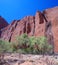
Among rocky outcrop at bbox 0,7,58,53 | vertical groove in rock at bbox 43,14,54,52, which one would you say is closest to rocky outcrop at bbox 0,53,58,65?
rocky outcrop at bbox 0,7,58,53

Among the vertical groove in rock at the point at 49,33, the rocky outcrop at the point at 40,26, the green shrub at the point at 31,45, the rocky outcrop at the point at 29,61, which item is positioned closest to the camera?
the rocky outcrop at the point at 29,61

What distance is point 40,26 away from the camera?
78.4 metres

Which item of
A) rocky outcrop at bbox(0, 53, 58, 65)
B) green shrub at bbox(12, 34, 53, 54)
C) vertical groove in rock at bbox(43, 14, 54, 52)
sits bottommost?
rocky outcrop at bbox(0, 53, 58, 65)

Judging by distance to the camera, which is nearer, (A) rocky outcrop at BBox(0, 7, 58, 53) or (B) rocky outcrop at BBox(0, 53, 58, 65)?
(B) rocky outcrop at BBox(0, 53, 58, 65)

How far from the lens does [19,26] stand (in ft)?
312

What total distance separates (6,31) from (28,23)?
1852 cm

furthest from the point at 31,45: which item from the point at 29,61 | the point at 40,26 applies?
the point at 29,61

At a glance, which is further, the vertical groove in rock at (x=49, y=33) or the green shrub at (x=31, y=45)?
the vertical groove in rock at (x=49, y=33)

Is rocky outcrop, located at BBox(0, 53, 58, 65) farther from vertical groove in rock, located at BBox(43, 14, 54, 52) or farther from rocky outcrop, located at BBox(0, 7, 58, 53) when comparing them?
vertical groove in rock, located at BBox(43, 14, 54, 52)

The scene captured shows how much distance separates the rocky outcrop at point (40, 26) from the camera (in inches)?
2729

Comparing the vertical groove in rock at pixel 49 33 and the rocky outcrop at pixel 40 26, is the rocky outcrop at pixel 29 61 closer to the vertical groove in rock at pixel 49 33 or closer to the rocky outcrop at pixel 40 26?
the rocky outcrop at pixel 40 26

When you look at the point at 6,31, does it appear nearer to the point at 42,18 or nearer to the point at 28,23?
the point at 28,23

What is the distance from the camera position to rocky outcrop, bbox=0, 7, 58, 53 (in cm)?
6931

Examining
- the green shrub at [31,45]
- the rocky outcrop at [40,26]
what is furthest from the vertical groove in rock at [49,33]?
the green shrub at [31,45]
